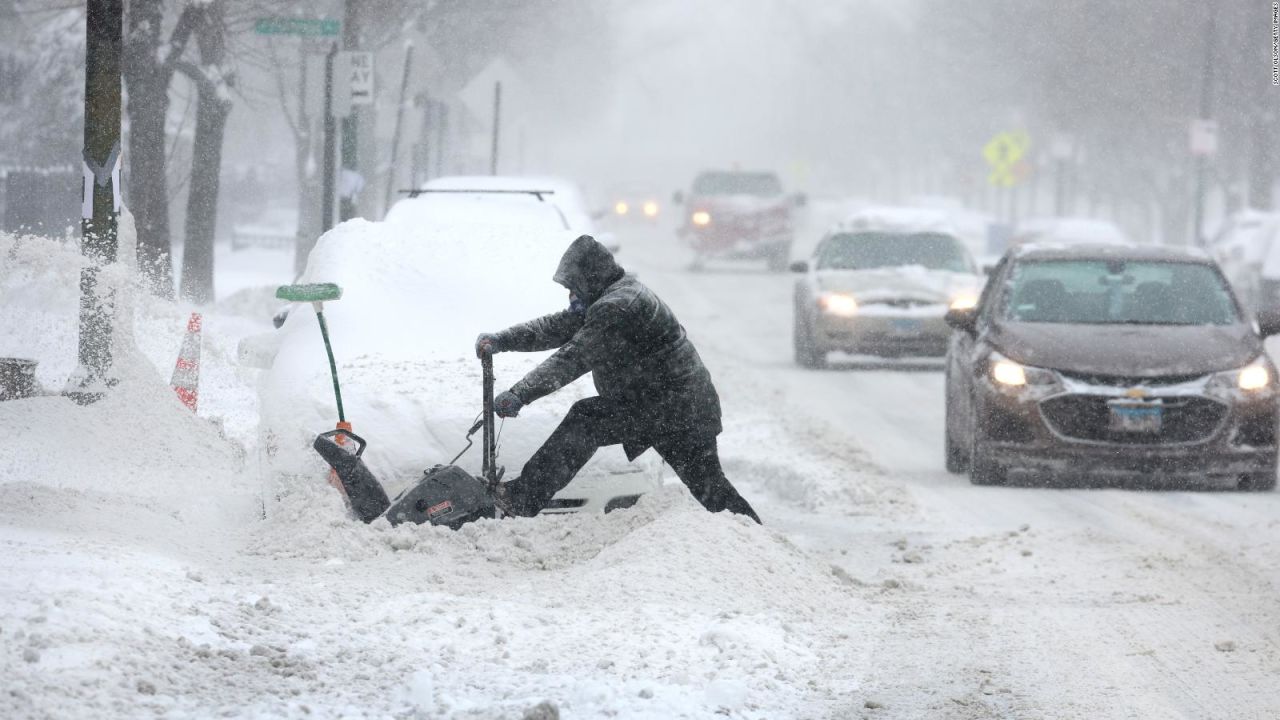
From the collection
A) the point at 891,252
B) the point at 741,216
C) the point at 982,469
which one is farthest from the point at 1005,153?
the point at 982,469

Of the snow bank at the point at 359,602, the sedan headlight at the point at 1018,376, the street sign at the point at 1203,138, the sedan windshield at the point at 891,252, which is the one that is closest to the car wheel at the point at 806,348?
the sedan windshield at the point at 891,252

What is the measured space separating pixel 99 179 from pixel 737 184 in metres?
27.2

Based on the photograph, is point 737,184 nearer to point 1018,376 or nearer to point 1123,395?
point 1018,376

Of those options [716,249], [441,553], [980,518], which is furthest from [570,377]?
[716,249]

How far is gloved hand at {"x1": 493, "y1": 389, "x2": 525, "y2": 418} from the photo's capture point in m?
7.91

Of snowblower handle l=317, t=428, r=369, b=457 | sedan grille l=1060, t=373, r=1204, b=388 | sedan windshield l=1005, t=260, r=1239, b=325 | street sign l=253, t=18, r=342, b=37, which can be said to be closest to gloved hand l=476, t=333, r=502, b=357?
snowblower handle l=317, t=428, r=369, b=457

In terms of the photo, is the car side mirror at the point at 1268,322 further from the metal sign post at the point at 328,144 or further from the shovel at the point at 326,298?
the metal sign post at the point at 328,144

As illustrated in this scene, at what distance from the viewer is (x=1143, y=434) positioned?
38.3 feet

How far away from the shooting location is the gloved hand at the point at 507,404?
7.91 meters

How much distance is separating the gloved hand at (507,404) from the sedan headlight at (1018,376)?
4.75m

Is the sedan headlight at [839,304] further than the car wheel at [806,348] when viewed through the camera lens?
No

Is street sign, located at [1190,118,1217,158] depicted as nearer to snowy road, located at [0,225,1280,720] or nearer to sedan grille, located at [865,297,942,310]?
sedan grille, located at [865,297,942,310]

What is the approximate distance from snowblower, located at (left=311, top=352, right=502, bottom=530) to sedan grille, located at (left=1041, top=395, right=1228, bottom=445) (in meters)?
4.60

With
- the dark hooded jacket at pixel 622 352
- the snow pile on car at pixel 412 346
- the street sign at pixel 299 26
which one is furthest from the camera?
the street sign at pixel 299 26
